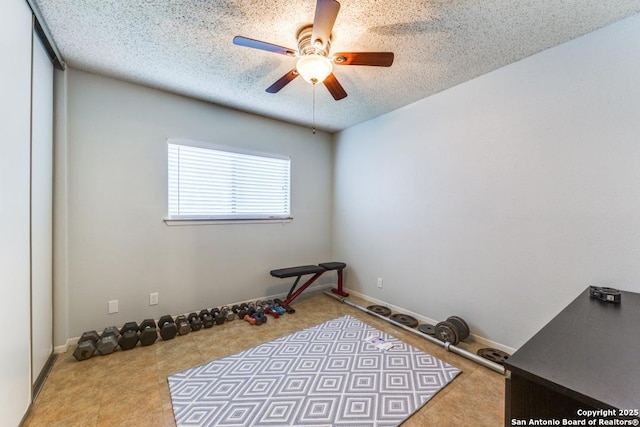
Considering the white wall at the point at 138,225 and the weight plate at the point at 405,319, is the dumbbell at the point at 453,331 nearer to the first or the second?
the weight plate at the point at 405,319

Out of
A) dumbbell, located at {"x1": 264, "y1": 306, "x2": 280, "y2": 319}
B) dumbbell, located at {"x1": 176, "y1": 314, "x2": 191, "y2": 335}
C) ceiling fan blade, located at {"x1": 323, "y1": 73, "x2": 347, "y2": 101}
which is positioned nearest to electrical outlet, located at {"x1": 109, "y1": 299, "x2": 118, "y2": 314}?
dumbbell, located at {"x1": 176, "y1": 314, "x2": 191, "y2": 335}

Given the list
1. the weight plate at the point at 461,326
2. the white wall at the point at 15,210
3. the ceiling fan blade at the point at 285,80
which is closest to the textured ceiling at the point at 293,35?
the ceiling fan blade at the point at 285,80

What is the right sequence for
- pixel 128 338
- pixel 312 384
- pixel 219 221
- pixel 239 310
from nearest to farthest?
pixel 312 384, pixel 128 338, pixel 239 310, pixel 219 221

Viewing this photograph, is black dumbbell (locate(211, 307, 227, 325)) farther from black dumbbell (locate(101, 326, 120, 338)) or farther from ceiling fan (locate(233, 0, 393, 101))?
ceiling fan (locate(233, 0, 393, 101))

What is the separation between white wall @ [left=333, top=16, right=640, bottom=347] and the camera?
5.75ft

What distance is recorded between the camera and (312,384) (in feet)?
6.09

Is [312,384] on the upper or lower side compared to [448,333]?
lower

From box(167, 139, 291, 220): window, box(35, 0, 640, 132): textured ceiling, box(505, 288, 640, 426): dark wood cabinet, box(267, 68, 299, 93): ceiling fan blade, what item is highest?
box(35, 0, 640, 132): textured ceiling

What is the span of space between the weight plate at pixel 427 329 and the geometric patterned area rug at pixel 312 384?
346mm

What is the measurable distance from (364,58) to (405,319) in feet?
8.45

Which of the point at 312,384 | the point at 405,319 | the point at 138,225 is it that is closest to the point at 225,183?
the point at 138,225

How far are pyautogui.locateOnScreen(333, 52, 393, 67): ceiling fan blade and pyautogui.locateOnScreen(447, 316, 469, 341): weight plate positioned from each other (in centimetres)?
228

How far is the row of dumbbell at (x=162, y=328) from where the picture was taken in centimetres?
218

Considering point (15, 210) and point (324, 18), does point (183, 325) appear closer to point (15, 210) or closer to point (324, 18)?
point (15, 210)
